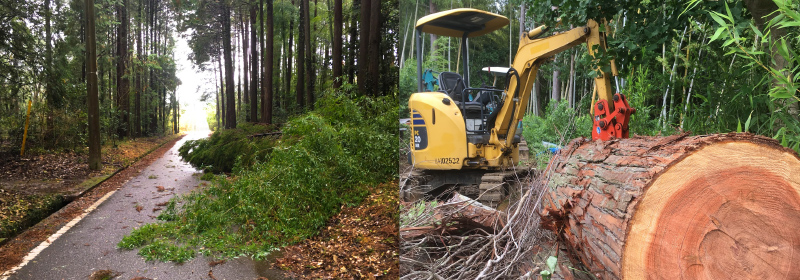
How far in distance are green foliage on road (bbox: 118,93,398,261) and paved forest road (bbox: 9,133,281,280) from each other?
0.56 feet

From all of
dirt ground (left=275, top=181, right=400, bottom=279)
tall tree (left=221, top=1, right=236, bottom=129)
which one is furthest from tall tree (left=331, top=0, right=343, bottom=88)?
dirt ground (left=275, top=181, right=400, bottom=279)

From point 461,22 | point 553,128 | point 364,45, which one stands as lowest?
point 553,128

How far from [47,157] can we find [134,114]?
1.31m

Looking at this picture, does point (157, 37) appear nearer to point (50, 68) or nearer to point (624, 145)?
point (50, 68)

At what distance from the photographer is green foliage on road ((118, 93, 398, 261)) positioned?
3611mm

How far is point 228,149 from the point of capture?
13.3 feet

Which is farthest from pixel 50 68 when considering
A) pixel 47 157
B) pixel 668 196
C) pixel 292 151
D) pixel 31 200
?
pixel 668 196

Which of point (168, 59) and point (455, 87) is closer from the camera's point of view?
point (455, 87)

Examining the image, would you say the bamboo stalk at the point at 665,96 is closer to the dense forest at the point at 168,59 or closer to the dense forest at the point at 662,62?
the dense forest at the point at 662,62

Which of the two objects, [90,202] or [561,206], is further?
[90,202]

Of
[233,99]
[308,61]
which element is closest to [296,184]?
[233,99]

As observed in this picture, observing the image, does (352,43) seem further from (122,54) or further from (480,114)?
(480,114)

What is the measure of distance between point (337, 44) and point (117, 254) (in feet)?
7.97

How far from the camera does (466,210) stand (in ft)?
4.89
